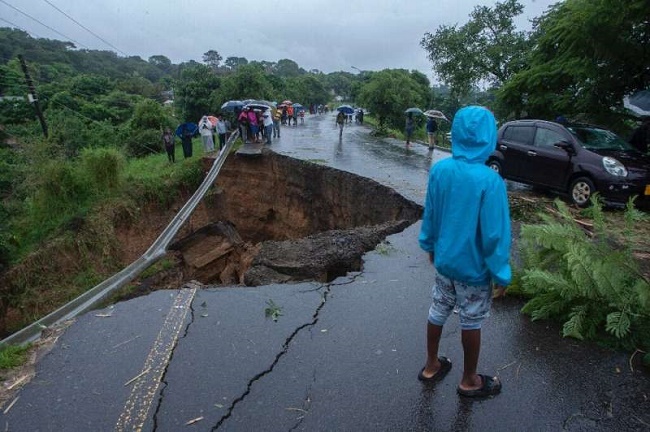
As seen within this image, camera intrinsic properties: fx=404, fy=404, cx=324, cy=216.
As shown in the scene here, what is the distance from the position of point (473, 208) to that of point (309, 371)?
6.24 ft

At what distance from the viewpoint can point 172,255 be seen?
12.5 metres

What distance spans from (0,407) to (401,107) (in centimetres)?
2669

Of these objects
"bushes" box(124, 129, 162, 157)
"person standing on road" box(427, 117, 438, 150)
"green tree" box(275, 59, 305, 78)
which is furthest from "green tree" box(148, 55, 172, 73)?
"person standing on road" box(427, 117, 438, 150)

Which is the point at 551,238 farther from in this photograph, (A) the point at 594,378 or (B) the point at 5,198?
(B) the point at 5,198

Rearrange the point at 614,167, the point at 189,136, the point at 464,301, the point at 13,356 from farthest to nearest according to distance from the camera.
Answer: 1. the point at 189,136
2. the point at 614,167
3. the point at 13,356
4. the point at 464,301

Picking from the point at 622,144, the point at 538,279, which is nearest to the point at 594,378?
the point at 538,279

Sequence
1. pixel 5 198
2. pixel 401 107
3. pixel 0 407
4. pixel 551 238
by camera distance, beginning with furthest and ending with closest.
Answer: pixel 401 107 → pixel 5 198 → pixel 551 238 → pixel 0 407

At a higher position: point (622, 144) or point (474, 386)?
point (622, 144)

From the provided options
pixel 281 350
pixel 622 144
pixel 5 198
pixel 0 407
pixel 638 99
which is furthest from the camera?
pixel 5 198

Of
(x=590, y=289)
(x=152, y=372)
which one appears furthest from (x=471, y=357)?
(x=152, y=372)

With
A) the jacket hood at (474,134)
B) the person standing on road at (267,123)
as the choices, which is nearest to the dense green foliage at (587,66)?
the jacket hood at (474,134)

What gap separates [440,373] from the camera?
10.6 feet

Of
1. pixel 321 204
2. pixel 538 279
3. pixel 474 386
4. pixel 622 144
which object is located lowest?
pixel 321 204

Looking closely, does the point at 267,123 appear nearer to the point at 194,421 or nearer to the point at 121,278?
the point at 121,278
